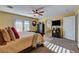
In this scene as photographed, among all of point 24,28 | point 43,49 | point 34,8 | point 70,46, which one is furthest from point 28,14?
point 70,46

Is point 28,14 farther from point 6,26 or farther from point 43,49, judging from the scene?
point 43,49

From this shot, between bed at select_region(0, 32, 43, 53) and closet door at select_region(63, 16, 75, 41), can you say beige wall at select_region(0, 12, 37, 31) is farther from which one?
closet door at select_region(63, 16, 75, 41)

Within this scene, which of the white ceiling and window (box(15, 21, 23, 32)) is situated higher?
the white ceiling

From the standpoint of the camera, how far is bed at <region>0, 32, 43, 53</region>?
6.40 feet

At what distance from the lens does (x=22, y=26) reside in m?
2.20

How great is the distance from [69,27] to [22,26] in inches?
42.7

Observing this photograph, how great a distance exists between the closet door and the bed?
1.97 feet

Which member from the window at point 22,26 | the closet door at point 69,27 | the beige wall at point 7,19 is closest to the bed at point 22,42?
the window at point 22,26

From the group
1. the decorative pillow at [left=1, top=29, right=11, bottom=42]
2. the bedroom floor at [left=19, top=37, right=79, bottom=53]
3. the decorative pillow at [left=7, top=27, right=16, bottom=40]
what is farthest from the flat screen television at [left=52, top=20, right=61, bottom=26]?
the decorative pillow at [left=1, top=29, right=11, bottom=42]

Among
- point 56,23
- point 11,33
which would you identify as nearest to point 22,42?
point 11,33

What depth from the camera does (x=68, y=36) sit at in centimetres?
219

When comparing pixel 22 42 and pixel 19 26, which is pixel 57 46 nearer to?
pixel 22 42

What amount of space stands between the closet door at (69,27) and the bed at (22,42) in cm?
60

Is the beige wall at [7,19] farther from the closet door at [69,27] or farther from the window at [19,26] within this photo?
the closet door at [69,27]
